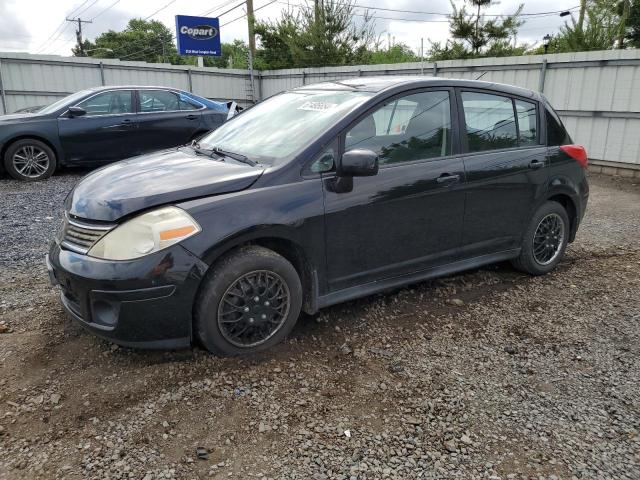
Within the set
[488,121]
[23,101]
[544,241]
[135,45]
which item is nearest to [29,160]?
[23,101]

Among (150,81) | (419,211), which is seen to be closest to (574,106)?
(419,211)

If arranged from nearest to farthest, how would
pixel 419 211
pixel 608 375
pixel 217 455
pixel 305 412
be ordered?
pixel 217 455 < pixel 305 412 < pixel 608 375 < pixel 419 211

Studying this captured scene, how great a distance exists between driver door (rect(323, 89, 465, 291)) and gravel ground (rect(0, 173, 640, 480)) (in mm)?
448

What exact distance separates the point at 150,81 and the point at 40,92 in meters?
3.22

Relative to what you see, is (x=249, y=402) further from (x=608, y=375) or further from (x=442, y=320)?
(x=608, y=375)

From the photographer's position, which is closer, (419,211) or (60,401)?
(60,401)

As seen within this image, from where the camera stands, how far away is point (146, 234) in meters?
2.74

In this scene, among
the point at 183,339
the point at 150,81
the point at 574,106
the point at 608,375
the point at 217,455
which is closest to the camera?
the point at 217,455

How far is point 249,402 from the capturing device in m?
2.71

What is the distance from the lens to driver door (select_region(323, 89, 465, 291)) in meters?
3.32

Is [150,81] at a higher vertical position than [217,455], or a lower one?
higher

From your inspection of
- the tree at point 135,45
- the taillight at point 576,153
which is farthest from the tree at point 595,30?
the tree at point 135,45

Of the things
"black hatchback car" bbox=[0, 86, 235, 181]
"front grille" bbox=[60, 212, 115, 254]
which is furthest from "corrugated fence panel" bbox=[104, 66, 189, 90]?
"front grille" bbox=[60, 212, 115, 254]

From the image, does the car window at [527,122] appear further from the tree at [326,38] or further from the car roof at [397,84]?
the tree at [326,38]
